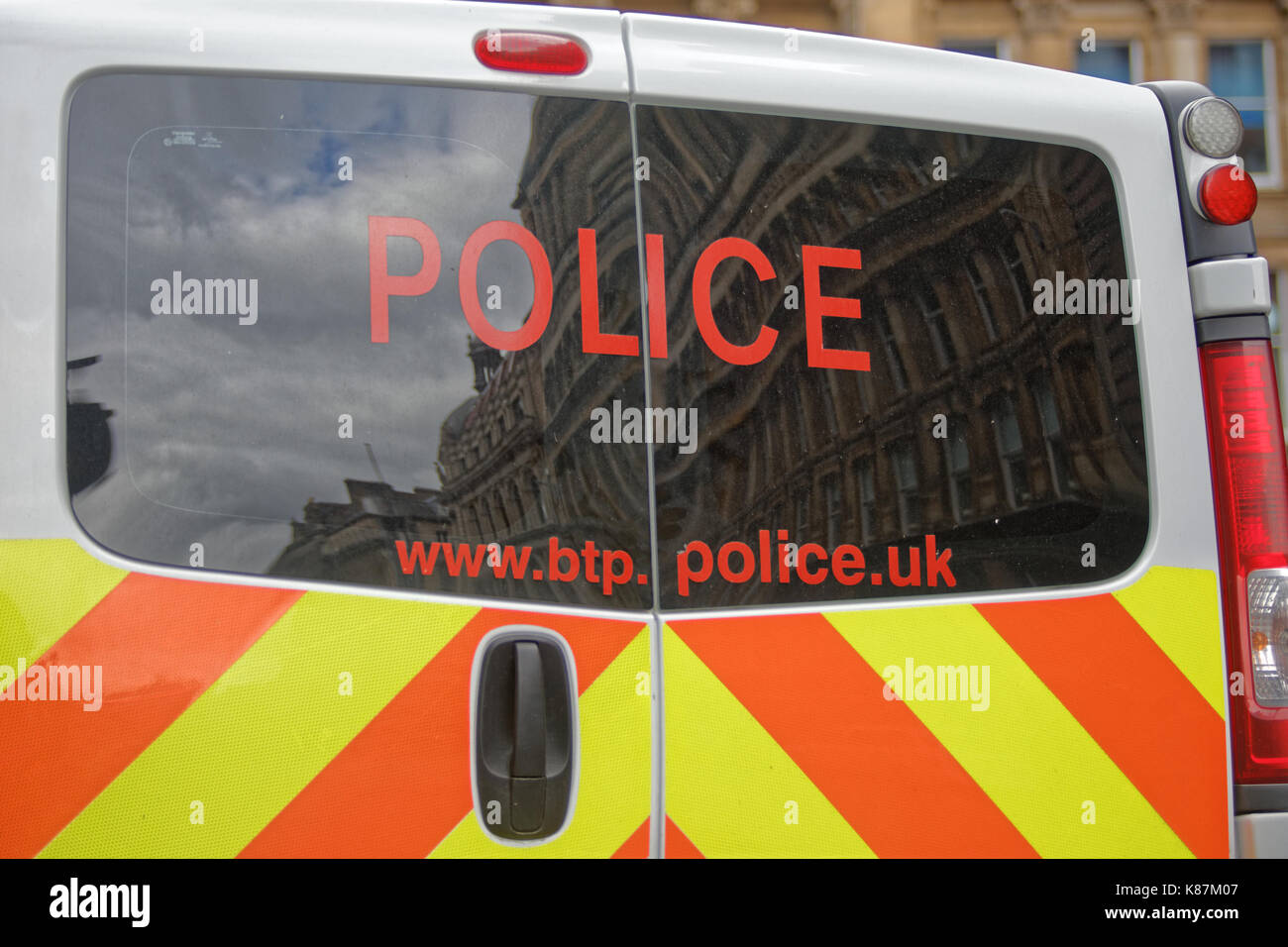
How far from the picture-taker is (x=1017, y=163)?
5.92 feet

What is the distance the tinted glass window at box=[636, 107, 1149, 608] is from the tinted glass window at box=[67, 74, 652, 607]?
4.4 inches

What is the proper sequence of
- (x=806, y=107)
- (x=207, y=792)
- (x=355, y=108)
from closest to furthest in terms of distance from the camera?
1. (x=207, y=792)
2. (x=355, y=108)
3. (x=806, y=107)

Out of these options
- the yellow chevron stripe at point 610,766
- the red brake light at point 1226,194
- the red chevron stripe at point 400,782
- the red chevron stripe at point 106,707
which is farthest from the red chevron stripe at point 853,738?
the red brake light at point 1226,194

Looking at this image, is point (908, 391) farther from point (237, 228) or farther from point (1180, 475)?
point (237, 228)

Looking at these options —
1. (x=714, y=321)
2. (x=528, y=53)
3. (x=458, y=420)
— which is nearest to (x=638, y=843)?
(x=458, y=420)

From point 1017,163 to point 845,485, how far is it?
2.07 ft

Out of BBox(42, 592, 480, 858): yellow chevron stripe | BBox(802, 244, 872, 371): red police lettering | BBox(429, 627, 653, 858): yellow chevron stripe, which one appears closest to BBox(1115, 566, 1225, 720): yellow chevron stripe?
BBox(802, 244, 872, 371): red police lettering

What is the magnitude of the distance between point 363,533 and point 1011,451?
101cm

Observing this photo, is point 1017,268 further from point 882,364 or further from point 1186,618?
point 1186,618

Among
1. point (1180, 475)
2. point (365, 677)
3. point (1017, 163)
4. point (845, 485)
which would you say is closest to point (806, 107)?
point (1017, 163)

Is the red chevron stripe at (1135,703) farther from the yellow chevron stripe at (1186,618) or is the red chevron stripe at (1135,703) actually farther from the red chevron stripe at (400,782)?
the red chevron stripe at (400,782)

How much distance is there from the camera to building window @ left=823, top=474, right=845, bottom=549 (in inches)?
65.4

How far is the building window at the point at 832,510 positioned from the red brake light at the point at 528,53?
746 mm

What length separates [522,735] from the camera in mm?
1550
